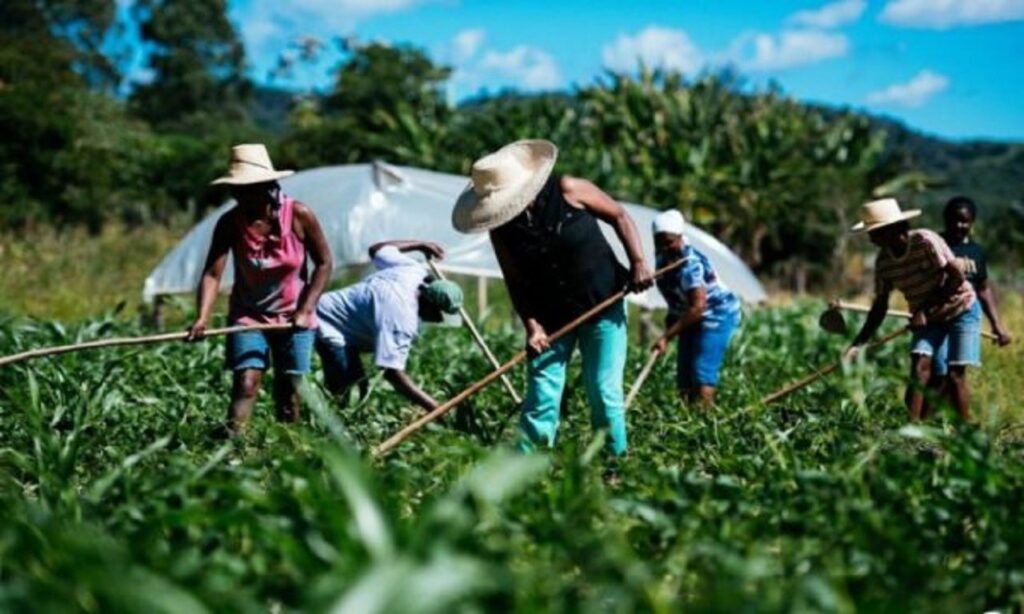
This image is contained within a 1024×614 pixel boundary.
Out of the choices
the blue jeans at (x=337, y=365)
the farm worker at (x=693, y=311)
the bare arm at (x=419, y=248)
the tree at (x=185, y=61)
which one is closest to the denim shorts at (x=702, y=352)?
the farm worker at (x=693, y=311)

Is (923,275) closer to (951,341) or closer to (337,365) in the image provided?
(951,341)

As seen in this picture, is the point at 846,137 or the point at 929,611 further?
the point at 846,137

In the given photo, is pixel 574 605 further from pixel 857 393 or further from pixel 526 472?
pixel 857 393

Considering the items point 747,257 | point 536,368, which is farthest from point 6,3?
point 536,368

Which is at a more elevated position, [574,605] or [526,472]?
[526,472]

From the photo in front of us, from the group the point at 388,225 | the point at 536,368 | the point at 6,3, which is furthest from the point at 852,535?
the point at 6,3

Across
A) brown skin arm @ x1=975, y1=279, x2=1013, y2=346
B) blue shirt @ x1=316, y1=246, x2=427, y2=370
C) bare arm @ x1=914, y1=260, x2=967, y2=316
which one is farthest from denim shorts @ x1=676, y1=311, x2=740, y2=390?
blue shirt @ x1=316, y1=246, x2=427, y2=370

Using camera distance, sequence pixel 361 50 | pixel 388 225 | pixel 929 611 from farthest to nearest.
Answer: pixel 361 50, pixel 388 225, pixel 929 611

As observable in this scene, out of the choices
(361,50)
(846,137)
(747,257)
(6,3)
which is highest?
(6,3)

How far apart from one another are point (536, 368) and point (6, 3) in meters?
52.2

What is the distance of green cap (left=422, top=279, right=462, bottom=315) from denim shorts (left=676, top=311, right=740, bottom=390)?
1.57 meters

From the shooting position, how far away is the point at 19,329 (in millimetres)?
8594

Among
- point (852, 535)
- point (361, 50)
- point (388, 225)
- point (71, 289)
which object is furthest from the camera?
point (361, 50)

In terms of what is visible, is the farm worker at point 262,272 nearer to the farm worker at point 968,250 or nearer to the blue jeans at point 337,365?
the blue jeans at point 337,365
